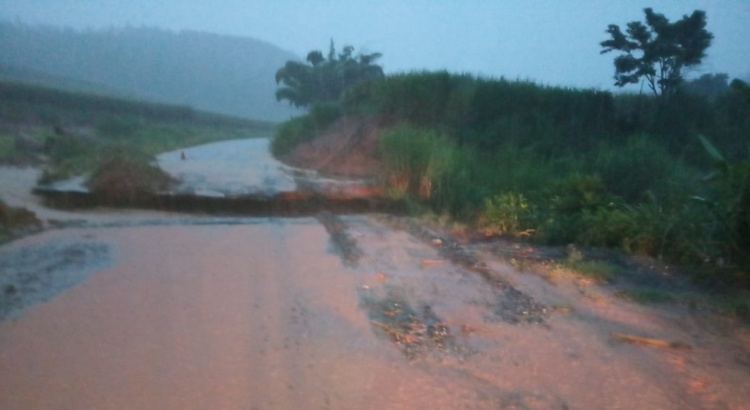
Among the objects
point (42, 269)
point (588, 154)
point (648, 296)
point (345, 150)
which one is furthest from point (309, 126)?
point (648, 296)

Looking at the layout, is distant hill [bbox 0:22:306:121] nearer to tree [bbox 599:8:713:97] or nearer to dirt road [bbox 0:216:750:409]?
tree [bbox 599:8:713:97]

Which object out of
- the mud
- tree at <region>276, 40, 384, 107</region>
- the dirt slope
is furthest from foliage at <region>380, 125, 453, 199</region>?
tree at <region>276, 40, 384, 107</region>

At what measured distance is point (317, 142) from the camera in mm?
26734

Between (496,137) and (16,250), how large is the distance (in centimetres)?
1354

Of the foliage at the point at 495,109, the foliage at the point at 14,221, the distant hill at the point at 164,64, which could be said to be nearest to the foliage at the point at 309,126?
the foliage at the point at 495,109

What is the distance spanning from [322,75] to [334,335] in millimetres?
37039

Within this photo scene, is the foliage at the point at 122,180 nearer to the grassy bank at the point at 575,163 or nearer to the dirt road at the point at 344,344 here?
the grassy bank at the point at 575,163

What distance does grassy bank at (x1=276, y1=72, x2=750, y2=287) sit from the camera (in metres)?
9.03

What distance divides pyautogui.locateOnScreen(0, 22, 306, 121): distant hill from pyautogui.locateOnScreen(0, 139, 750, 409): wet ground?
56.5 metres

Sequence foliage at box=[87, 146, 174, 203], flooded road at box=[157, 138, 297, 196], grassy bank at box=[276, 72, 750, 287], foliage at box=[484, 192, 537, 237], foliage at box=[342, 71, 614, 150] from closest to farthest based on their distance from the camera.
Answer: grassy bank at box=[276, 72, 750, 287] → foliage at box=[484, 192, 537, 237] → foliage at box=[87, 146, 174, 203] → flooded road at box=[157, 138, 297, 196] → foliage at box=[342, 71, 614, 150]

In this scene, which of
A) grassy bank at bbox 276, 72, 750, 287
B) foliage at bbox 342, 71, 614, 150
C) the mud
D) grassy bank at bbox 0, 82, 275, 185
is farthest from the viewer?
foliage at bbox 342, 71, 614, 150

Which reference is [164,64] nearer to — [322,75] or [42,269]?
[322,75]

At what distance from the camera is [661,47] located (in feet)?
66.9

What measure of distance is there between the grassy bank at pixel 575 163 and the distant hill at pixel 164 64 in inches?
1860
